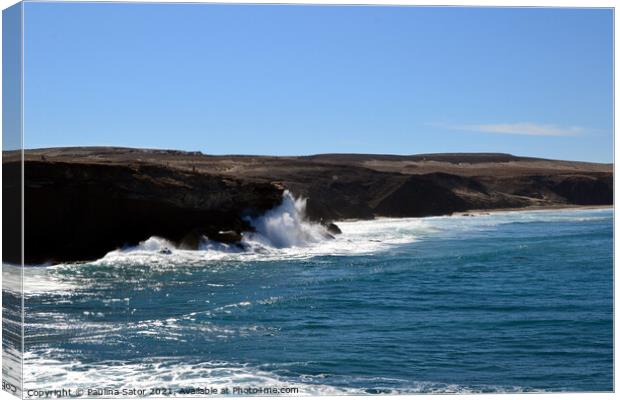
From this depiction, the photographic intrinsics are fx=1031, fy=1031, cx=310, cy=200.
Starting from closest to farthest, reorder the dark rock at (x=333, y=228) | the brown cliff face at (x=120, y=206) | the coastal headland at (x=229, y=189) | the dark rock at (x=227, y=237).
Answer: the brown cliff face at (x=120, y=206) → the coastal headland at (x=229, y=189) → the dark rock at (x=333, y=228) → the dark rock at (x=227, y=237)

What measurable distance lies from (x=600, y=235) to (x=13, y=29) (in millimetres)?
9554

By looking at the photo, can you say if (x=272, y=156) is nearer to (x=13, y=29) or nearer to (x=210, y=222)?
(x=13, y=29)

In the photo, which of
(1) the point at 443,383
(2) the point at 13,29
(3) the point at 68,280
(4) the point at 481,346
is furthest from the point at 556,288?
(2) the point at 13,29

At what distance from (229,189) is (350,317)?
Result: 5997 millimetres

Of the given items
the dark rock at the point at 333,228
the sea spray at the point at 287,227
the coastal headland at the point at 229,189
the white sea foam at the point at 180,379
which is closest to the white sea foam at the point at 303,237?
the sea spray at the point at 287,227

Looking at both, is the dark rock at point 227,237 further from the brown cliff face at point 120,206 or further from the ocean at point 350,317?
the ocean at point 350,317

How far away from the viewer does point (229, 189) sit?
21094 millimetres

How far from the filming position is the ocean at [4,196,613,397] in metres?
14.1

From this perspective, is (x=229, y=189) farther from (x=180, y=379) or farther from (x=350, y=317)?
(x=180, y=379)

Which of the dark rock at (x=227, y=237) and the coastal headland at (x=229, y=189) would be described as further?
the dark rock at (x=227, y=237)

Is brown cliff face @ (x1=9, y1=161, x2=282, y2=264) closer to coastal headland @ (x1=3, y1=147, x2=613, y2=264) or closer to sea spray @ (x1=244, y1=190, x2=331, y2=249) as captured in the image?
coastal headland @ (x1=3, y1=147, x2=613, y2=264)

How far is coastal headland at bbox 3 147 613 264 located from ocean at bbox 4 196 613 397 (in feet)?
1.66

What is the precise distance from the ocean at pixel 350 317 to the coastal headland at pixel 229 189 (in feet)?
1.66

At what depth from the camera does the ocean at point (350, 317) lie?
14.1 metres
